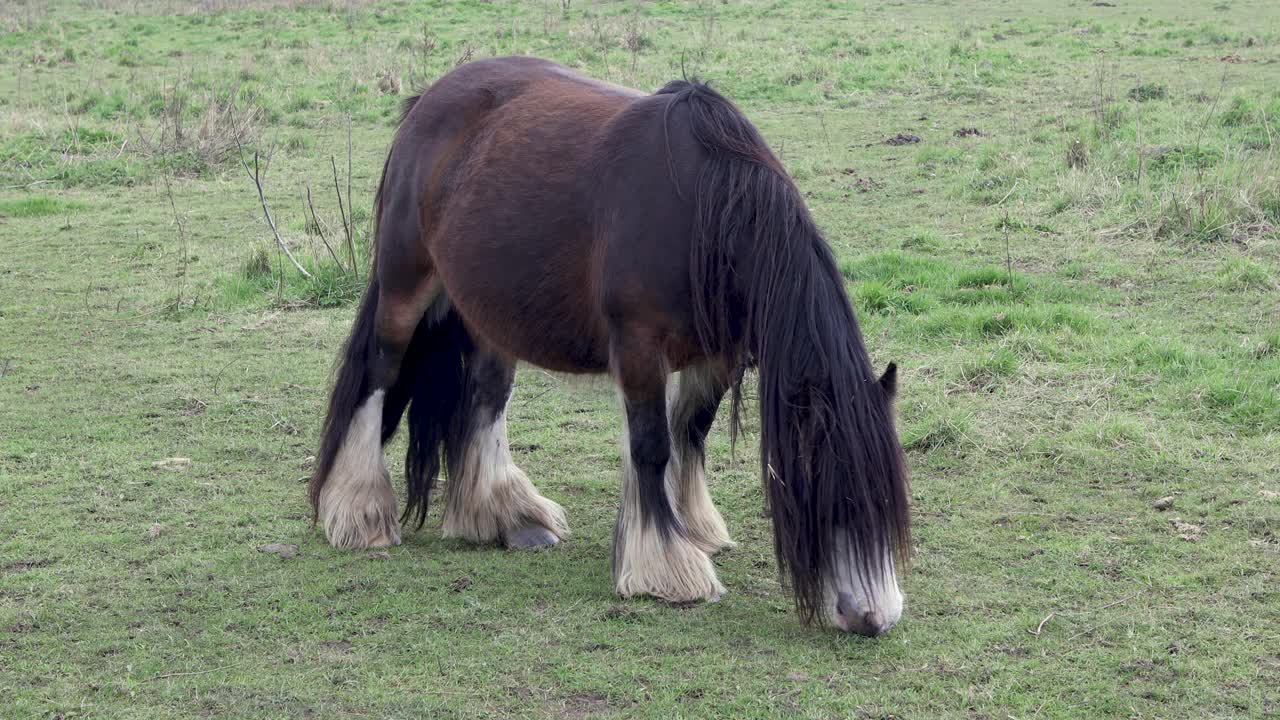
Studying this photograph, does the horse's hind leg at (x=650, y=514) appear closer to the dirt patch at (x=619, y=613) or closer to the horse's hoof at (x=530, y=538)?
the dirt patch at (x=619, y=613)

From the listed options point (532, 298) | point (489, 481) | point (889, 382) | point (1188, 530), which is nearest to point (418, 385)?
point (489, 481)

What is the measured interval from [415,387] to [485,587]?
1.04 meters

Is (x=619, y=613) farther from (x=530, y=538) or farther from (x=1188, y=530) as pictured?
(x=1188, y=530)

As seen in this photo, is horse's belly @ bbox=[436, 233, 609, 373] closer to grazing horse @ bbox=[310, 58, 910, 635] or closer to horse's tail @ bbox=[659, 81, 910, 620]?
grazing horse @ bbox=[310, 58, 910, 635]

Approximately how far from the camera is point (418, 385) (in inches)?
203

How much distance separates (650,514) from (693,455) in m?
0.48

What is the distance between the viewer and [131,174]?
39.6 feet

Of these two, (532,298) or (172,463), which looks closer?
(532,298)

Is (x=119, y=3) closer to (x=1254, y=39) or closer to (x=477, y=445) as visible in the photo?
(x=1254, y=39)

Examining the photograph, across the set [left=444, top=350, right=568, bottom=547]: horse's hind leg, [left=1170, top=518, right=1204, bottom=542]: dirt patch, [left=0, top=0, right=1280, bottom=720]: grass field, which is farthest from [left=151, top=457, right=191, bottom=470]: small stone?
[left=1170, top=518, right=1204, bottom=542]: dirt patch

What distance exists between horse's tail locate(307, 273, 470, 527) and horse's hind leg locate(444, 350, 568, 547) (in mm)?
65

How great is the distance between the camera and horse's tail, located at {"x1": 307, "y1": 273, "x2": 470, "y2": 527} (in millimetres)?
5078

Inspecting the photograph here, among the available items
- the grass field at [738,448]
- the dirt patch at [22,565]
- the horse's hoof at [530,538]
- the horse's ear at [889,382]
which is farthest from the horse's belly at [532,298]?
the dirt patch at [22,565]

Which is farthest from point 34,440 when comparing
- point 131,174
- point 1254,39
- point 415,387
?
point 1254,39
